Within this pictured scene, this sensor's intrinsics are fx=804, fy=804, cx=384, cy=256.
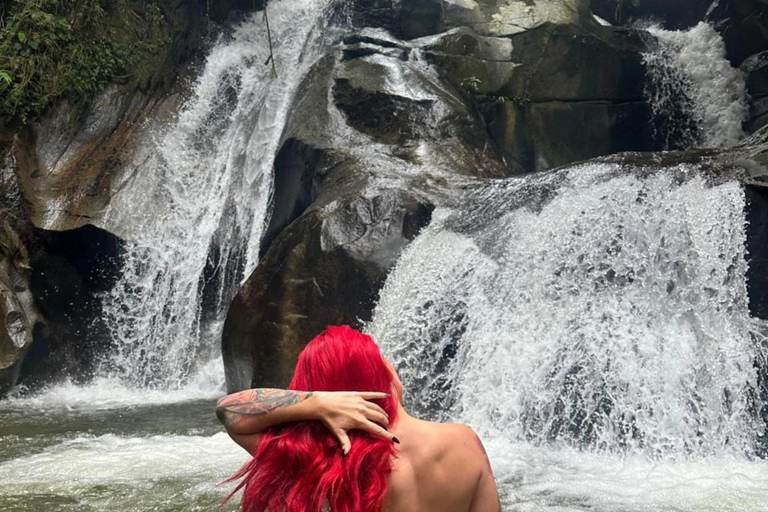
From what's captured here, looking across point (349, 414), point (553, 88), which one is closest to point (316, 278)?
point (349, 414)

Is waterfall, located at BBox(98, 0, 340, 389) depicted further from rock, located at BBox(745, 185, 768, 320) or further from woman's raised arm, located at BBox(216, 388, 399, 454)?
woman's raised arm, located at BBox(216, 388, 399, 454)

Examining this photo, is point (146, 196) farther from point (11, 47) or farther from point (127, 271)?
point (11, 47)

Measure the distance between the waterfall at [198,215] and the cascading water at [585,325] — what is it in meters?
3.59

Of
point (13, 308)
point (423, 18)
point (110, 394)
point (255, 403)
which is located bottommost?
point (110, 394)

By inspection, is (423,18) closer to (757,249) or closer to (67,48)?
(67,48)

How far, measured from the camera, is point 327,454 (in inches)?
73.3

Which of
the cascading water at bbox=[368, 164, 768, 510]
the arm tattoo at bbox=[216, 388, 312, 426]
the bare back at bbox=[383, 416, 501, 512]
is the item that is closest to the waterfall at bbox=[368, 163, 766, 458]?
the cascading water at bbox=[368, 164, 768, 510]

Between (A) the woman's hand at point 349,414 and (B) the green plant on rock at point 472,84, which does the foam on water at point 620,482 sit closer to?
(A) the woman's hand at point 349,414

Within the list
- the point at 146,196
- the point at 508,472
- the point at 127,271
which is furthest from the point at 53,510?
the point at 146,196

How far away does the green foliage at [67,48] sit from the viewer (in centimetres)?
1077

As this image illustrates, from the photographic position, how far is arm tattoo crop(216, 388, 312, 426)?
1.94 meters

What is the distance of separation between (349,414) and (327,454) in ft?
0.40

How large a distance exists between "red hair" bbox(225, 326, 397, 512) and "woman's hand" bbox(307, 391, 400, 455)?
0.09ft

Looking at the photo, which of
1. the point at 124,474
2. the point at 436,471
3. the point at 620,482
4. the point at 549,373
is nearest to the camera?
the point at 436,471
